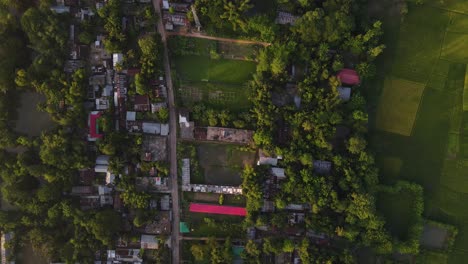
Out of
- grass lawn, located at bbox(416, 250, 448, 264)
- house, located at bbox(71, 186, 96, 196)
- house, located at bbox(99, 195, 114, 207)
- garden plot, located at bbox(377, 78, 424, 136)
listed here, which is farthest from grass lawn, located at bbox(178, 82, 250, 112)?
grass lawn, located at bbox(416, 250, 448, 264)

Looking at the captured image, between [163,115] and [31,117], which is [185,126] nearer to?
[163,115]

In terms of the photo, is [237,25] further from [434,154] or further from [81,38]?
[434,154]

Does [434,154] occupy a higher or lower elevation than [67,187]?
higher

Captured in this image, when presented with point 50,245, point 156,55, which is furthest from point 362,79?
point 50,245

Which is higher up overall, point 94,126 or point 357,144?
point 94,126

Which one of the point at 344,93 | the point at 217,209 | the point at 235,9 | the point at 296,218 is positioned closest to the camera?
the point at 235,9

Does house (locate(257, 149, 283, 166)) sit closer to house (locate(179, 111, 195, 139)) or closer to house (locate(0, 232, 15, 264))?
house (locate(179, 111, 195, 139))

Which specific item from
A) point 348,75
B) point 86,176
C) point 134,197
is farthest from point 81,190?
point 348,75
